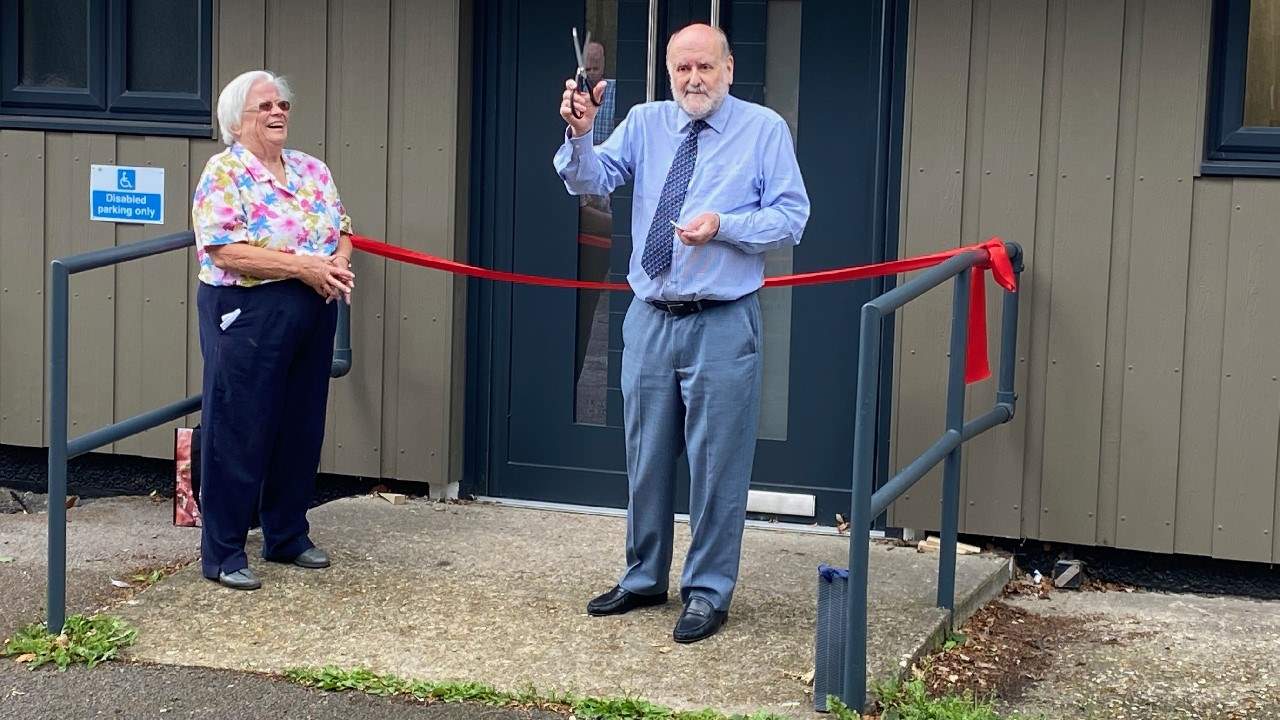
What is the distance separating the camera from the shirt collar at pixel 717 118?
509 cm

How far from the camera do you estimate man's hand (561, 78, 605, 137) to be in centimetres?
493

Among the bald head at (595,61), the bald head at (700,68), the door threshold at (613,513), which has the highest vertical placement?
the bald head at (595,61)

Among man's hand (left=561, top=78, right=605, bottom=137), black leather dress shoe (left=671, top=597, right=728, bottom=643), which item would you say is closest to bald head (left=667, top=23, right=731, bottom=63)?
man's hand (left=561, top=78, right=605, bottom=137)

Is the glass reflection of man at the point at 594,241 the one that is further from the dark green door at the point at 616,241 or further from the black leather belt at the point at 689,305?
the black leather belt at the point at 689,305

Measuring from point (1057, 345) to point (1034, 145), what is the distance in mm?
694

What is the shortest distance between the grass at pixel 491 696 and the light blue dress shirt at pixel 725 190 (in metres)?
1.21

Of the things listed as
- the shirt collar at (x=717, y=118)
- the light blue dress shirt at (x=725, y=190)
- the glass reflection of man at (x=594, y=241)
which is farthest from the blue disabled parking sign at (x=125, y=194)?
the shirt collar at (x=717, y=118)

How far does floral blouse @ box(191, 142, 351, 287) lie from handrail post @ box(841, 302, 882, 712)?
1963mm

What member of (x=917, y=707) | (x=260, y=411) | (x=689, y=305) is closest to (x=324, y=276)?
(x=260, y=411)

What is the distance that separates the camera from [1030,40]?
A: 19.4 ft

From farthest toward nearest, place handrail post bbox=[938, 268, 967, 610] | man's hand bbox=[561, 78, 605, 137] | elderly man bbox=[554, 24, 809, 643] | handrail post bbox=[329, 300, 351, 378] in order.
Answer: handrail post bbox=[329, 300, 351, 378] < handrail post bbox=[938, 268, 967, 610] < elderly man bbox=[554, 24, 809, 643] < man's hand bbox=[561, 78, 605, 137]

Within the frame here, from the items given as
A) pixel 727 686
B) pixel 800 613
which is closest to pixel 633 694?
pixel 727 686

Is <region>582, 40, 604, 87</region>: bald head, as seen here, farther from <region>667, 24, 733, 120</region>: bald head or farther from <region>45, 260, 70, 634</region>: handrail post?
<region>45, 260, 70, 634</region>: handrail post

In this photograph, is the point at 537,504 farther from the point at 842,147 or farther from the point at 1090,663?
the point at 1090,663
